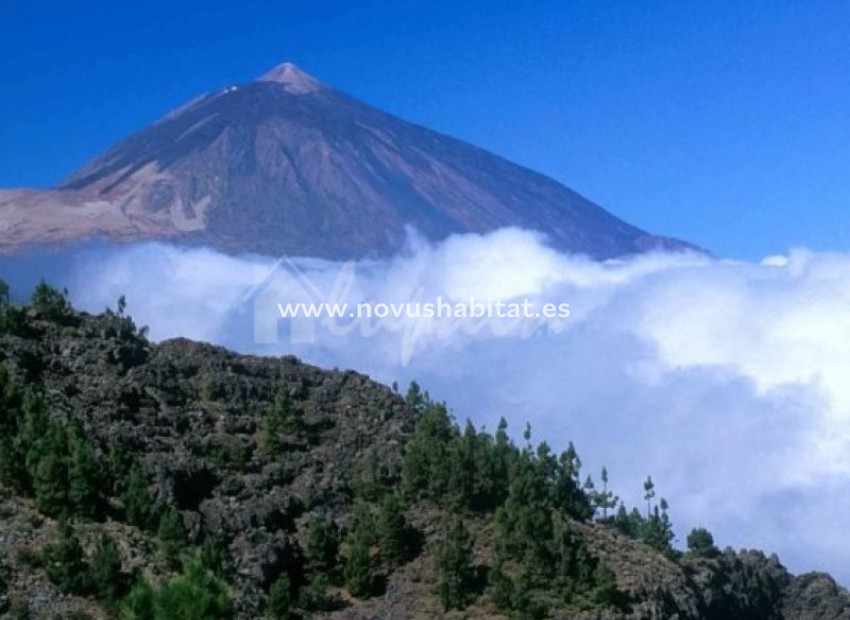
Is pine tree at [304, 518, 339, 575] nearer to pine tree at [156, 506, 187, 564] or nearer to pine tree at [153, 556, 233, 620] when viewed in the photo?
pine tree at [156, 506, 187, 564]

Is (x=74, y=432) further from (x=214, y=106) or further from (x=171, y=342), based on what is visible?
(x=214, y=106)

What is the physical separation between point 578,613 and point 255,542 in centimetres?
954

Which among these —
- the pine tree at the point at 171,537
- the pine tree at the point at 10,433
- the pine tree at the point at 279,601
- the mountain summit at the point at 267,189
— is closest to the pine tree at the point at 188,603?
the pine tree at the point at 171,537

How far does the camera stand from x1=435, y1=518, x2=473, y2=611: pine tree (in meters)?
38.5

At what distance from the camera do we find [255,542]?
39.2 meters

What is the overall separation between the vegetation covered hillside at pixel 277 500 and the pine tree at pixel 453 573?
68mm

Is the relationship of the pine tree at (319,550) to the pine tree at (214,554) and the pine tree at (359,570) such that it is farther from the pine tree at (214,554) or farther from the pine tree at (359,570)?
the pine tree at (214,554)

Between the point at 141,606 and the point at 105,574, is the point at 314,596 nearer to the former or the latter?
the point at 105,574

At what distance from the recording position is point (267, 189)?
160 meters

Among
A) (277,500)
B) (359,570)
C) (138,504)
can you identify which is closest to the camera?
(138,504)

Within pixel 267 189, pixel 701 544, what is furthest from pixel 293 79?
pixel 701 544

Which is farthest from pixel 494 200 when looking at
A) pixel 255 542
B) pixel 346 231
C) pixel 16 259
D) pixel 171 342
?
pixel 255 542

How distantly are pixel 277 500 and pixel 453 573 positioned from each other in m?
6.41

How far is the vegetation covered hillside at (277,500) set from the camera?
35375mm
